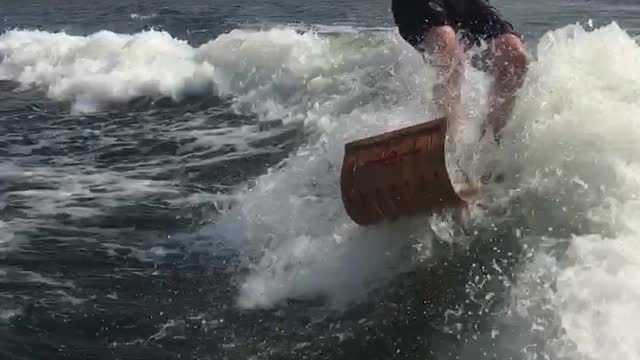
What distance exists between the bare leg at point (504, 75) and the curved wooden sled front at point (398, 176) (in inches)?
35.5

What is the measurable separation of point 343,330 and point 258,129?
5962mm

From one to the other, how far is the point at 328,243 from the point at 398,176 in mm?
844

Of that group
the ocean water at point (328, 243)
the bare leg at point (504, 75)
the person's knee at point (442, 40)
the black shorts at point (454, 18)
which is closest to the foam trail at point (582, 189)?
the ocean water at point (328, 243)

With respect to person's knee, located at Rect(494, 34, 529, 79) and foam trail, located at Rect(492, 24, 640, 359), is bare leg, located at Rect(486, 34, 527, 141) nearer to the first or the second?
person's knee, located at Rect(494, 34, 529, 79)

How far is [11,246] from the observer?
656 cm

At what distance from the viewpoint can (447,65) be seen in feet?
19.8

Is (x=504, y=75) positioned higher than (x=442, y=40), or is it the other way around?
(x=442, y=40)

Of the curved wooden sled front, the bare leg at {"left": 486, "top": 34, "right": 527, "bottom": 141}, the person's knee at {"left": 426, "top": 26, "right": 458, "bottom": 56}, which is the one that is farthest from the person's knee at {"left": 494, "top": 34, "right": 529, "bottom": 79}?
the curved wooden sled front

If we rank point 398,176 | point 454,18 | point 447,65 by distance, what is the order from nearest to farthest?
point 398,176 < point 447,65 < point 454,18

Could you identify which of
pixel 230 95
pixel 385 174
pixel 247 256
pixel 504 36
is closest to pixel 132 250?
pixel 247 256

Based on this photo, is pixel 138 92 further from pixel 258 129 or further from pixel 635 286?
pixel 635 286

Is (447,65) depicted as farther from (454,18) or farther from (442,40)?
(454,18)

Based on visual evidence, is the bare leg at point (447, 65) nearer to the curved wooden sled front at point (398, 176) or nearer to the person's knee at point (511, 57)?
the person's knee at point (511, 57)

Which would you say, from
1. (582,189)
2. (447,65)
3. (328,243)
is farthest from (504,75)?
(328,243)
